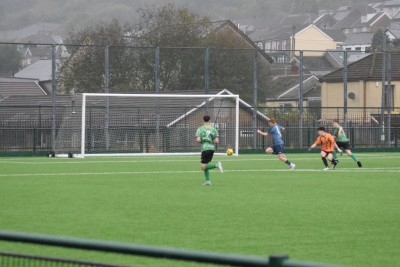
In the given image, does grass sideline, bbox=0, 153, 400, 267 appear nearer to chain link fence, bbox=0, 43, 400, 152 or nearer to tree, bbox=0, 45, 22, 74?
chain link fence, bbox=0, 43, 400, 152

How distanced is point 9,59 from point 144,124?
56764 mm

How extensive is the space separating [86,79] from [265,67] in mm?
21869

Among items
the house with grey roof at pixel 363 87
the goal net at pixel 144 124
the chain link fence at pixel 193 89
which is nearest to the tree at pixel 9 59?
the chain link fence at pixel 193 89

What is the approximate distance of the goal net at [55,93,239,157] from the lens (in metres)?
42.8

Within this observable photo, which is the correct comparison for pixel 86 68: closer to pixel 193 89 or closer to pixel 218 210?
pixel 193 89

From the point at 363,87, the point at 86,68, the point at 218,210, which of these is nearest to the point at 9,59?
the point at 86,68

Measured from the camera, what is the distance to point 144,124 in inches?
1848

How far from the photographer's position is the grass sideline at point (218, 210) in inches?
536

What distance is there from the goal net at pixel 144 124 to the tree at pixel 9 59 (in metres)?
48.6

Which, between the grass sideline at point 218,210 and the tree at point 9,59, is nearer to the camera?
the grass sideline at point 218,210

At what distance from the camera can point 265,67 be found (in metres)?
75.9

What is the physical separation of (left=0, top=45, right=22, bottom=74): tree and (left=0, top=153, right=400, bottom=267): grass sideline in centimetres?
6525

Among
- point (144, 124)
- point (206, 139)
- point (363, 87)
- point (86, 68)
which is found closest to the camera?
point (206, 139)

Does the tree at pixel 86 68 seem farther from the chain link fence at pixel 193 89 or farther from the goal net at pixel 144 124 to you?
the goal net at pixel 144 124
